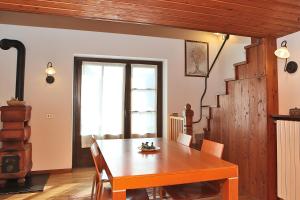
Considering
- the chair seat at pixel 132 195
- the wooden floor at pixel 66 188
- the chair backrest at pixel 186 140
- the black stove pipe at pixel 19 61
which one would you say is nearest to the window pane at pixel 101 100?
the wooden floor at pixel 66 188

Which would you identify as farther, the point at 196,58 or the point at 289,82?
the point at 196,58

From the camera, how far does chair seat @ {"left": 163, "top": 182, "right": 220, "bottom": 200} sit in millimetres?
1960

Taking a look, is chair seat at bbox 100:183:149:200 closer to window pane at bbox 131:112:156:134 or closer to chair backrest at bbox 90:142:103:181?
chair backrest at bbox 90:142:103:181

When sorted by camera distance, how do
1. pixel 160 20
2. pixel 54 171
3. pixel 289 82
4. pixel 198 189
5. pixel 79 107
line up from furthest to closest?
1. pixel 79 107
2. pixel 54 171
3. pixel 289 82
4. pixel 160 20
5. pixel 198 189

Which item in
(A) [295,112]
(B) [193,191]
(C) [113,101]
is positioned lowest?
(B) [193,191]

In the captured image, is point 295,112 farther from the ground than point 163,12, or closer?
closer

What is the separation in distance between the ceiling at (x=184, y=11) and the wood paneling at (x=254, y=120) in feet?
1.91

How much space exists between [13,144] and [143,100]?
2.33 m

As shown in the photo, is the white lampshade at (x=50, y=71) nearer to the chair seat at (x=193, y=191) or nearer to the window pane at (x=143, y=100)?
the window pane at (x=143, y=100)

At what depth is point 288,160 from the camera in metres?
2.69

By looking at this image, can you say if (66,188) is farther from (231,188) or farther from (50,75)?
(231,188)


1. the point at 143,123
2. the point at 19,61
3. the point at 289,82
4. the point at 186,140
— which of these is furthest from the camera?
the point at 143,123

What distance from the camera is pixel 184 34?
461 cm

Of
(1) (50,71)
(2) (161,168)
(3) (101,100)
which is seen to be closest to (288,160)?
(2) (161,168)
